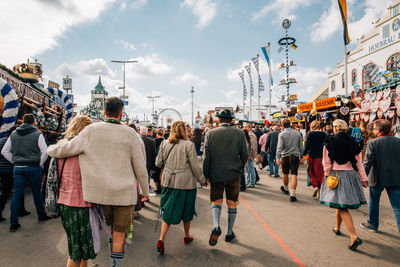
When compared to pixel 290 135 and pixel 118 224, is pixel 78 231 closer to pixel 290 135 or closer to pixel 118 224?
pixel 118 224

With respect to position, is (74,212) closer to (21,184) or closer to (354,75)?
(21,184)

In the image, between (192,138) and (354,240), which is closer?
(354,240)

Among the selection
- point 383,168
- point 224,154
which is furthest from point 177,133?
point 383,168

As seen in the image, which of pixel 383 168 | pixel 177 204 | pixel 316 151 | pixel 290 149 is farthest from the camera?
pixel 290 149

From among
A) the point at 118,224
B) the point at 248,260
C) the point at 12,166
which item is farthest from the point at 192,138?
the point at 118,224

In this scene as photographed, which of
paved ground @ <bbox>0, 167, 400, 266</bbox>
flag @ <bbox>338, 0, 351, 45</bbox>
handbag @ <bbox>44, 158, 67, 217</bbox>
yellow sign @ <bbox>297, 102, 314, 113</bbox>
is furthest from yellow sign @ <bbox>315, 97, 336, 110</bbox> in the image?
handbag @ <bbox>44, 158, 67, 217</bbox>

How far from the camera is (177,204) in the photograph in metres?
3.67

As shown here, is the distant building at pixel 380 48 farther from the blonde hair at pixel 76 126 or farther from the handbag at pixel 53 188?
the handbag at pixel 53 188

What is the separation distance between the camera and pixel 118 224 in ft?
8.24

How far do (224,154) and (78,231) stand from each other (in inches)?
90.6

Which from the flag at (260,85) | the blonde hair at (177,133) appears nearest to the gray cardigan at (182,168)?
the blonde hair at (177,133)

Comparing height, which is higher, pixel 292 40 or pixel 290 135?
pixel 292 40

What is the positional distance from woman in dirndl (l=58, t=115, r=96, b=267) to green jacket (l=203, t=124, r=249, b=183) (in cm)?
201

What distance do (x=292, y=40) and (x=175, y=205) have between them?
24.1 m
